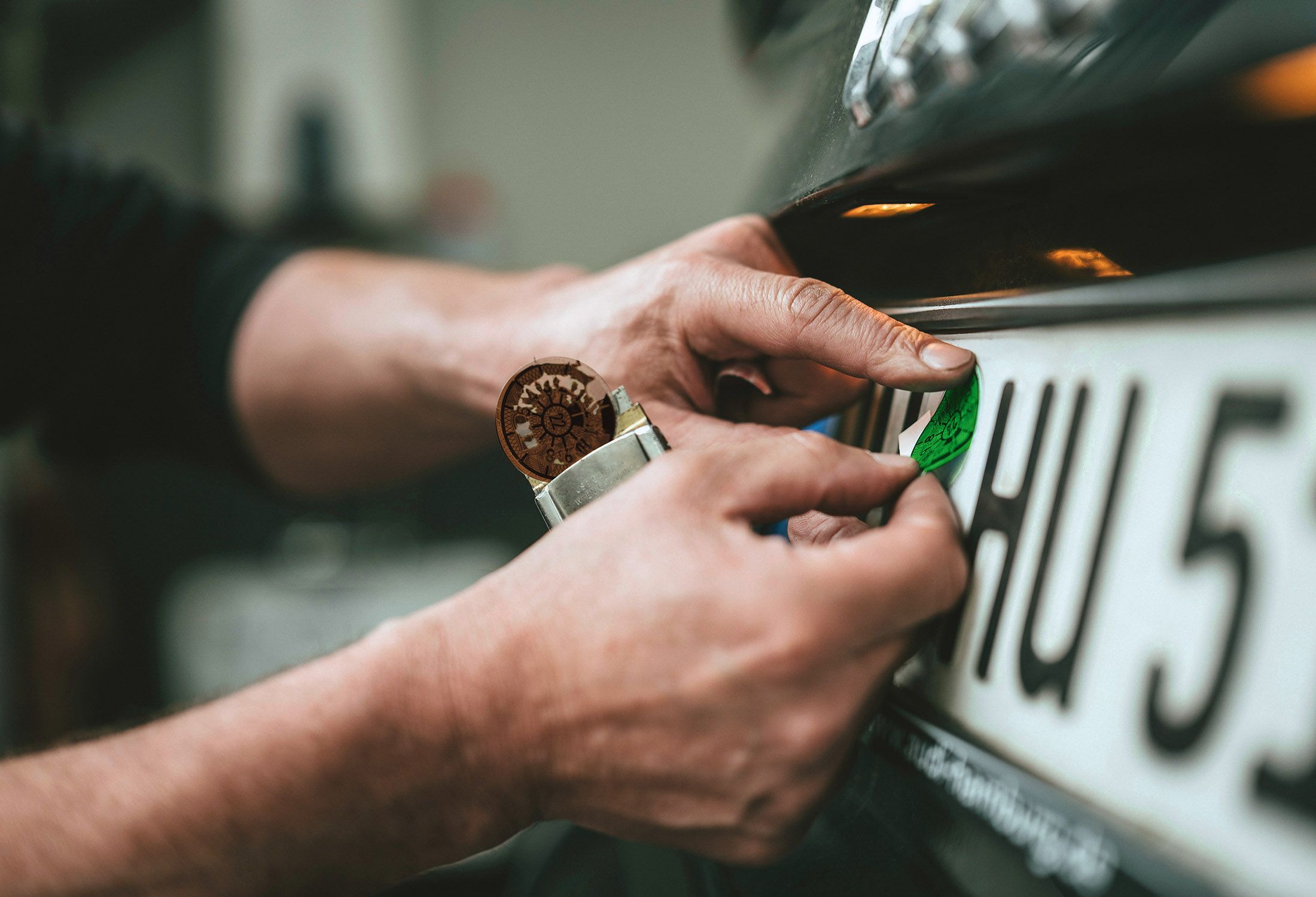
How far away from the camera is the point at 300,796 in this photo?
309 mm

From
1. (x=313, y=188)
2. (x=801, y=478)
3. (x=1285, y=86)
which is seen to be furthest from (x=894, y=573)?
(x=313, y=188)

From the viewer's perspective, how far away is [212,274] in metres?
0.84

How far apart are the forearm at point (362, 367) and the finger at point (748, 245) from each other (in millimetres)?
218

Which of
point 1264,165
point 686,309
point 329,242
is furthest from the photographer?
point 329,242

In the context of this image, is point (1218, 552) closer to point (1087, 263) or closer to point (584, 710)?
point (1087, 263)

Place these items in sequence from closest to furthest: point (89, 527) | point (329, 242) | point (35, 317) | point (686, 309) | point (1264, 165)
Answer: point (1264, 165) → point (686, 309) → point (35, 317) → point (89, 527) → point (329, 242)

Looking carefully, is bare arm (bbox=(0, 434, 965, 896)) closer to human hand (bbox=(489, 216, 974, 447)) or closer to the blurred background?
human hand (bbox=(489, 216, 974, 447))

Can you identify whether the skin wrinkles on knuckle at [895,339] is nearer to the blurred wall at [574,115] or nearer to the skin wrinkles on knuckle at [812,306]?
the skin wrinkles on knuckle at [812,306]

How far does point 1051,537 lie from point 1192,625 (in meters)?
0.05

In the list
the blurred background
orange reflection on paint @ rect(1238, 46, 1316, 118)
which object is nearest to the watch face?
orange reflection on paint @ rect(1238, 46, 1316, 118)

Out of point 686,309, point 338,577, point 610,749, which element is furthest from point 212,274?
point 338,577

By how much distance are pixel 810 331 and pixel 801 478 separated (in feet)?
0.26

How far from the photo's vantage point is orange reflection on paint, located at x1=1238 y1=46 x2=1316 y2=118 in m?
0.17

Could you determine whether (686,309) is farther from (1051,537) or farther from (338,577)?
(338,577)
